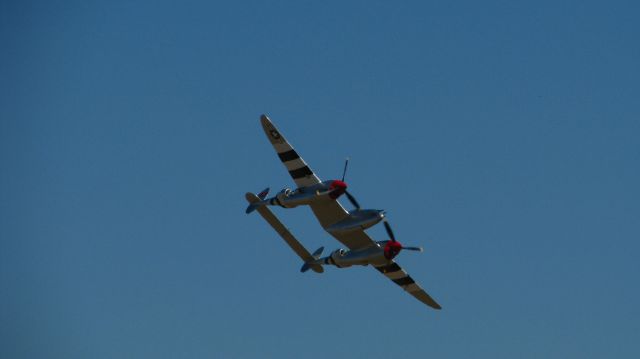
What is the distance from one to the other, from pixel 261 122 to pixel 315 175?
5842 millimetres

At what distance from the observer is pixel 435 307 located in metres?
100

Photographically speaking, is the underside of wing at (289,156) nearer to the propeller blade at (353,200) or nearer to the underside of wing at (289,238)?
the propeller blade at (353,200)

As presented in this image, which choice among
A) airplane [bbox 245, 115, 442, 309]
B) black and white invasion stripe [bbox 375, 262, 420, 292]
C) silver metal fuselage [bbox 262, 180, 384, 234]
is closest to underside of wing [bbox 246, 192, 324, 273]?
airplane [bbox 245, 115, 442, 309]

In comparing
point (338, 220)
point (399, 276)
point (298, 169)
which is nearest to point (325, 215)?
point (338, 220)

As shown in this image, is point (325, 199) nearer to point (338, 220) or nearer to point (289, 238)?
point (338, 220)

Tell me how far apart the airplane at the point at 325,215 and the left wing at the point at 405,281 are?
2.03m

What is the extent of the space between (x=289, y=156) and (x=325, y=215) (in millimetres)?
5926

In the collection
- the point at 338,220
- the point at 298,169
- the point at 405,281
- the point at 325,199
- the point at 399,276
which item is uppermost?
the point at 298,169

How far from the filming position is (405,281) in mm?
98938

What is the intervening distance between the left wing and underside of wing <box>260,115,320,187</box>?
45.6ft

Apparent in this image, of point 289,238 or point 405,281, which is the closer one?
point 289,238

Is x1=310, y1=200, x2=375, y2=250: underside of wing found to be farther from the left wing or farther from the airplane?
the left wing

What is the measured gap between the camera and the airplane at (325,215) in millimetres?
86688

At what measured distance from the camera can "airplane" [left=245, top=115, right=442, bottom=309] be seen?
86.7 m
